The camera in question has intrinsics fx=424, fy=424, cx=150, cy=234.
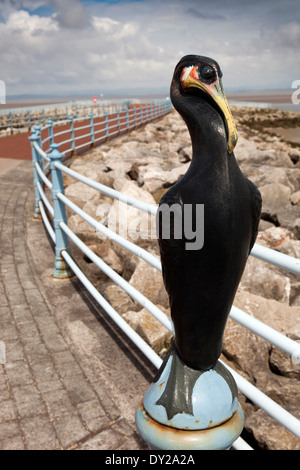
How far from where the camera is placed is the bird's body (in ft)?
4.05

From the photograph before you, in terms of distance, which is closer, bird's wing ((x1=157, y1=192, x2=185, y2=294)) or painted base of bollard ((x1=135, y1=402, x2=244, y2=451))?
bird's wing ((x1=157, y1=192, x2=185, y2=294))

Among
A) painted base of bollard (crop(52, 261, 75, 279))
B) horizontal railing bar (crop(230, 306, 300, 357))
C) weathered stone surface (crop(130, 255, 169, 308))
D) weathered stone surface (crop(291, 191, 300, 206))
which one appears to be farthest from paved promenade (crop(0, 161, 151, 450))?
weathered stone surface (crop(291, 191, 300, 206))

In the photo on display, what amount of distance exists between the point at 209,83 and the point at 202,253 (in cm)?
50

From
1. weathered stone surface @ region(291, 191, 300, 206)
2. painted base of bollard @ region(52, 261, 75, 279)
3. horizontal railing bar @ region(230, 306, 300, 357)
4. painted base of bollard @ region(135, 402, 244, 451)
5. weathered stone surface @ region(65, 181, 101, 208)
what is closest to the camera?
painted base of bollard @ region(135, 402, 244, 451)

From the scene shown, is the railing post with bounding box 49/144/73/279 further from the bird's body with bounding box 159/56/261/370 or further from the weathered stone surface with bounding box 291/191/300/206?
the weathered stone surface with bounding box 291/191/300/206

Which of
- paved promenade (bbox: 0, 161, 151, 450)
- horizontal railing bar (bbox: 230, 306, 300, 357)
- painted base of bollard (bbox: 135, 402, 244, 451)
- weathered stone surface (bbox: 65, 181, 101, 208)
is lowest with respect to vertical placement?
paved promenade (bbox: 0, 161, 151, 450)

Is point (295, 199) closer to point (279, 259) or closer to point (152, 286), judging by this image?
point (152, 286)

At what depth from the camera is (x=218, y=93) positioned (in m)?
1.24

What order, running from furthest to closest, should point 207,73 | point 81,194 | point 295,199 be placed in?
point 295,199, point 81,194, point 207,73

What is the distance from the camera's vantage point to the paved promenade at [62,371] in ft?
7.73

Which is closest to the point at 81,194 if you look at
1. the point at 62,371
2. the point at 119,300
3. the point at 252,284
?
the point at 119,300

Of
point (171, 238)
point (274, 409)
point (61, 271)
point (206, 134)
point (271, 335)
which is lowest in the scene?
point (61, 271)
